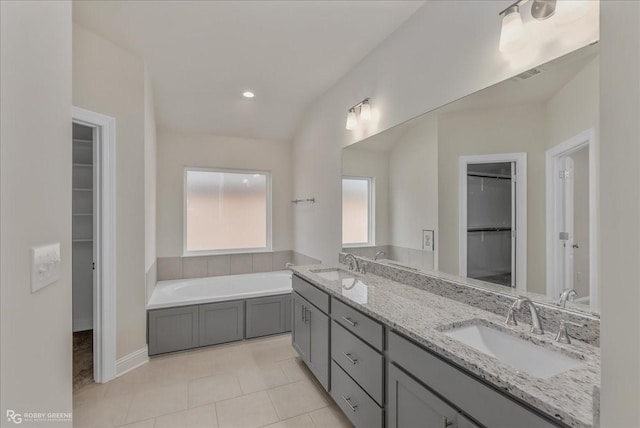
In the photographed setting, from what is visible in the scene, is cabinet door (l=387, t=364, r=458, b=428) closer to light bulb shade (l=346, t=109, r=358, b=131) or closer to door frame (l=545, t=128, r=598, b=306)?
door frame (l=545, t=128, r=598, b=306)

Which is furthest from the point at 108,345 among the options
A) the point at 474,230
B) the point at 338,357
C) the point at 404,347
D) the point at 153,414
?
the point at 474,230

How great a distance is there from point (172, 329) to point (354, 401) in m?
1.99

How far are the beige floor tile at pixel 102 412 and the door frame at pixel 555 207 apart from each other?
8.62ft

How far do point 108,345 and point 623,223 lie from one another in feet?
10.2

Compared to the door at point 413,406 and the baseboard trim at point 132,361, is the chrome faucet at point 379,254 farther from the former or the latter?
the baseboard trim at point 132,361

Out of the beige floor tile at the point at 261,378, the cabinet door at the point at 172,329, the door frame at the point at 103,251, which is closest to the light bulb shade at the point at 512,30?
the beige floor tile at the point at 261,378

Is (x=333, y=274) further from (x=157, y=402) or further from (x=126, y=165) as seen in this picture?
(x=126, y=165)

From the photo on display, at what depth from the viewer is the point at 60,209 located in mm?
1031

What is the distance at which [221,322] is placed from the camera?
3.09 m

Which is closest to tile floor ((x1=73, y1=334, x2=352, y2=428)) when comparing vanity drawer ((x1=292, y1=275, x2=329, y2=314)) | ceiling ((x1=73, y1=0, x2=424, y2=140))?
vanity drawer ((x1=292, y1=275, x2=329, y2=314))

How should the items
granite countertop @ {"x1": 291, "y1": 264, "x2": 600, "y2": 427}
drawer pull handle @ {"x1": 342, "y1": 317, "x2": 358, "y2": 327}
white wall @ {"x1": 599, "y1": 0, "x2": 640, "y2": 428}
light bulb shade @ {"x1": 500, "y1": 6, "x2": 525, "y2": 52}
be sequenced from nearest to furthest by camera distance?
white wall @ {"x1": 599, "y1": 0, "x2": 640, "y2": 428}
granite countertop @ {"x1": 291, "y1": 264, "x2": 600, "y2": 427}
light bulb shade @ {"x1": 500, "y1": 6, "x2": 525, "y2": 52}
drawer pull handle @ {"x1": 342, "y1": 317, "x2": 358, "y2": 327}

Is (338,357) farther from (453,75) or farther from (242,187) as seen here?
(242,187)

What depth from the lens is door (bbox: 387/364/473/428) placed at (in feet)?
3.69

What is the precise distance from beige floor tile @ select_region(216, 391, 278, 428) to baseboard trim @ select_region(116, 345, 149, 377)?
99cm
